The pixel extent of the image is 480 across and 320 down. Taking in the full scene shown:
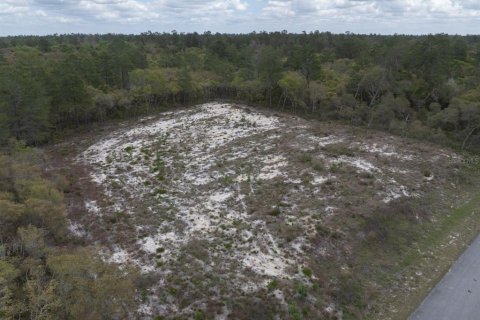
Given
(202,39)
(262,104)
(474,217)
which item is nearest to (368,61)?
(262,104)

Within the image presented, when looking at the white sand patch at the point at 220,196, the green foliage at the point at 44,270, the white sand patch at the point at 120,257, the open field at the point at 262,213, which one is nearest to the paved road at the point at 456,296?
the open field at the point at 262,213

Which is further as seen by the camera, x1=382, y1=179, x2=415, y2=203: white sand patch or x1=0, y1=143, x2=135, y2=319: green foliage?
x1=382, y1=179, x2=415, y2=203: white sand patch

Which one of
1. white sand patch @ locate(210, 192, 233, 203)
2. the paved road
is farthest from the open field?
the paved road

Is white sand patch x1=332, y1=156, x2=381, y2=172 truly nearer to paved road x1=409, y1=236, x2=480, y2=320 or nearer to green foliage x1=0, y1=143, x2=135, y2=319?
paved road x1=409, y1=236, x2=480, y2=320

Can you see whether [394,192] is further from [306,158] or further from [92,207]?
[92,207]

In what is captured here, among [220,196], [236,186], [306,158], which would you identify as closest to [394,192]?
[306,158]

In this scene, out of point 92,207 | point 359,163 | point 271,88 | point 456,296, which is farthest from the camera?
point 271,88
